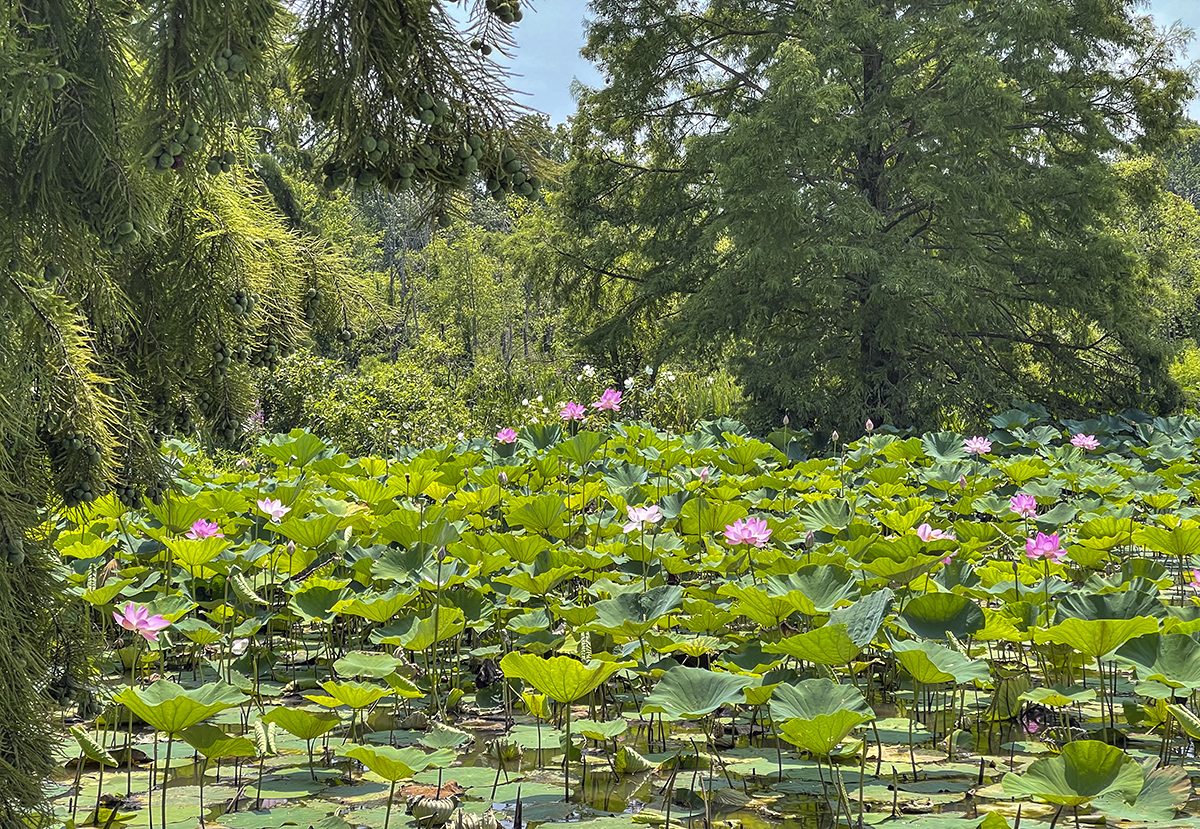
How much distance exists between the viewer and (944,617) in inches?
89.3

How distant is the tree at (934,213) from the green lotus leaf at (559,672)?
6124mm

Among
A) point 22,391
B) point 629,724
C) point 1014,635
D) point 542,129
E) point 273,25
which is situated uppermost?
point 273,25

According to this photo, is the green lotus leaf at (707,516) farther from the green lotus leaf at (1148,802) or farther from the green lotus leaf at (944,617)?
the green lotus leaf at (1148,802)

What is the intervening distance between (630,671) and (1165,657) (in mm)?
1190

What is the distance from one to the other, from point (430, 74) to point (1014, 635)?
1.78 metres

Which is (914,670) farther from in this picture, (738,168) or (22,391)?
(738,168)

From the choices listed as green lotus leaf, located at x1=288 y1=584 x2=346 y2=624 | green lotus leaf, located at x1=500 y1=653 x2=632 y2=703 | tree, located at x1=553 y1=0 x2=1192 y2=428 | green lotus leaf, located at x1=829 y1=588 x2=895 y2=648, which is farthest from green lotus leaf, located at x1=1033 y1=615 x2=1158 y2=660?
tree, located at x1=553 y1=0 x2=1192 y2=428

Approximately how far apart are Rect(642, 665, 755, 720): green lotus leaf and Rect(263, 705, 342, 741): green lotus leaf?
0.64 m

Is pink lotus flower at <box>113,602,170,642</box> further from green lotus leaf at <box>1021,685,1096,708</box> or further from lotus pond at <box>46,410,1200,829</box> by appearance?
green lotus leaf at <box>1021,685,1096,708</box>

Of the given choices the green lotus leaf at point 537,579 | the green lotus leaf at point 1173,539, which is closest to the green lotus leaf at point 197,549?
the green lotus leaf at point 537,579

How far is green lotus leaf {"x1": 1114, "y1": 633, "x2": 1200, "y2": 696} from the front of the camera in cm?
188

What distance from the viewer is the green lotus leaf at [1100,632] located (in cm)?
192

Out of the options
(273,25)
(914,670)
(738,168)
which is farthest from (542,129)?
(738,168)

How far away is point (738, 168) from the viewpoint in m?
7.92
